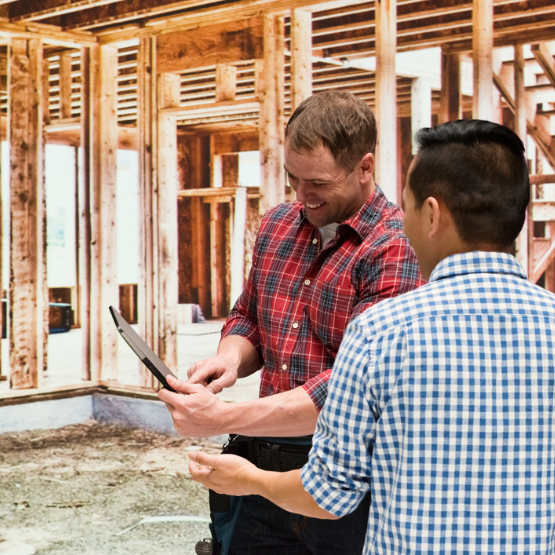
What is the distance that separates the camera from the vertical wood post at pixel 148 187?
5559mm

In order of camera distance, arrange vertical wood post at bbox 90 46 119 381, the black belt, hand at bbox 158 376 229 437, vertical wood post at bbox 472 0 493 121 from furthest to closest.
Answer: vertical wood post at bbox 90 46 119 381 → vertical wood post at bbox 472 0 493 121 → the black belt → hand at bbox 158 376 229 437

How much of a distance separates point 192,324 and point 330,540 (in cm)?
976

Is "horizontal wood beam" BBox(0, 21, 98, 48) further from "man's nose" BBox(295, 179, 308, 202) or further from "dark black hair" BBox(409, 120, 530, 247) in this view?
"dark black hair" BBox(409, 120, 530, 247)

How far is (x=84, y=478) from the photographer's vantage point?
4422 millimetres

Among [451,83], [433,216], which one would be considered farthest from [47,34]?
[433,216]

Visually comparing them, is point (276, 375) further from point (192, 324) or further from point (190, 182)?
point (190, 182)

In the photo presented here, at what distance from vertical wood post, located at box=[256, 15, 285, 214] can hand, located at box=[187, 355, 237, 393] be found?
3197mm

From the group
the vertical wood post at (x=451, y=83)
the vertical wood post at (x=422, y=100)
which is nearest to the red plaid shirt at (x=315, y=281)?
the vertical wood post at (x=451, y=83)

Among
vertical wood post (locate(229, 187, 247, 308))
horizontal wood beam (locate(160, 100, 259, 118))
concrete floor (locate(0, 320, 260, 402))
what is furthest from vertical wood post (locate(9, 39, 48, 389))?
vertical wood post (locate(229, 187, 247, 308))

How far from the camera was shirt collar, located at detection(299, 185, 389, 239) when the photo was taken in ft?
5.56

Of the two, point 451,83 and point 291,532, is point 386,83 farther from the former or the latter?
point 291,532

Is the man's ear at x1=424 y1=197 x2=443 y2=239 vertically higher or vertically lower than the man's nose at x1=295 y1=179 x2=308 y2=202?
lower

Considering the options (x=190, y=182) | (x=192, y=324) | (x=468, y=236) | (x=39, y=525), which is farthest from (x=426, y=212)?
(x=190, y=182)

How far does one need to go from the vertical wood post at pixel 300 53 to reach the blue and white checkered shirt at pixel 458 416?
3.90 metres
